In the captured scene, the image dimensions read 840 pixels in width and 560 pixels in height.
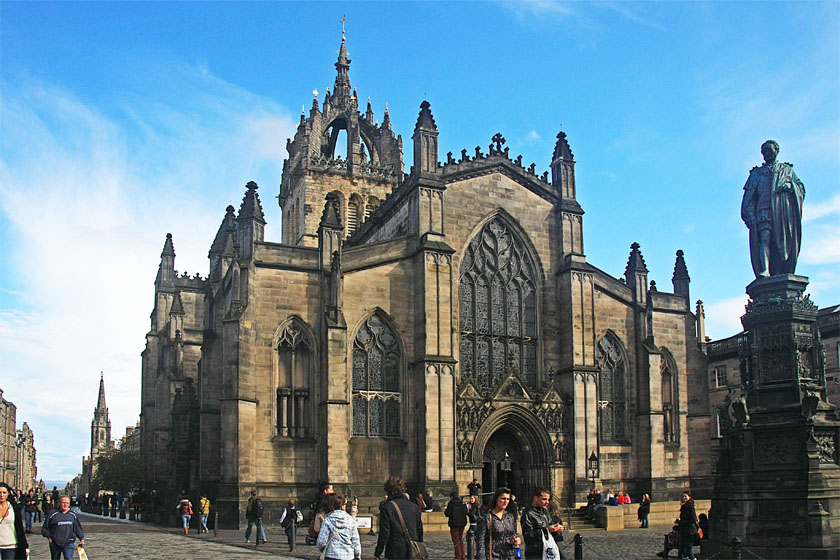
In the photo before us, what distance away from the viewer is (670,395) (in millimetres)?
38344

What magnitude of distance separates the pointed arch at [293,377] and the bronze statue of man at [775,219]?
57.9 feet

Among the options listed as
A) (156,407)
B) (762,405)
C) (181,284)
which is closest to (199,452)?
(156,407)

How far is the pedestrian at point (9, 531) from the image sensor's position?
1052 centimetres

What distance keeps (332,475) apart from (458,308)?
341 inches

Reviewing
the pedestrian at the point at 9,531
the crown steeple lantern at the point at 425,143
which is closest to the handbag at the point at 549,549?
the pedestrian at the point at 9,531

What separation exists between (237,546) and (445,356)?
12030mm

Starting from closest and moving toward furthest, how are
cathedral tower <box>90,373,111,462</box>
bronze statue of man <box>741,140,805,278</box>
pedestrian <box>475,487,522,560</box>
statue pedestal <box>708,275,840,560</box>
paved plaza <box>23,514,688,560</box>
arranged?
pedestrian <box>475,487,522,560</box>, statue pedestal <box>708,275,840,560</box>, bronze statue of man <box>741,140,805,278</box>, paved plaza <box>23,514,688,560</box>, cathedral tower <box>90,373,111,462</box>

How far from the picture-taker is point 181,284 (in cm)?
5041

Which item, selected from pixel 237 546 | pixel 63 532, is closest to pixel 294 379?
pixel 237 546

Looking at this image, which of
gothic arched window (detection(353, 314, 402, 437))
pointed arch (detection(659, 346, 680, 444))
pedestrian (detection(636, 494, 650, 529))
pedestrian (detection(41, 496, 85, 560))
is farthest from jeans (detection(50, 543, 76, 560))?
pointed arch (detection(659, 346, 680, 444))

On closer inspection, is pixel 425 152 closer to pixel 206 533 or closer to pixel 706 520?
pixel 206 533

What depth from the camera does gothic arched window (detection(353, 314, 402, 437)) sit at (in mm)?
31938

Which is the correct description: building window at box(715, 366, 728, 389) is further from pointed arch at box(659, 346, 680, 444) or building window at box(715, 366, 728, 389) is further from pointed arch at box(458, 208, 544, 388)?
pointed arch at box(458, 208, 544, 388)

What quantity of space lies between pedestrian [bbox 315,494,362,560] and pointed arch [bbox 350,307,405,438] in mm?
22209
